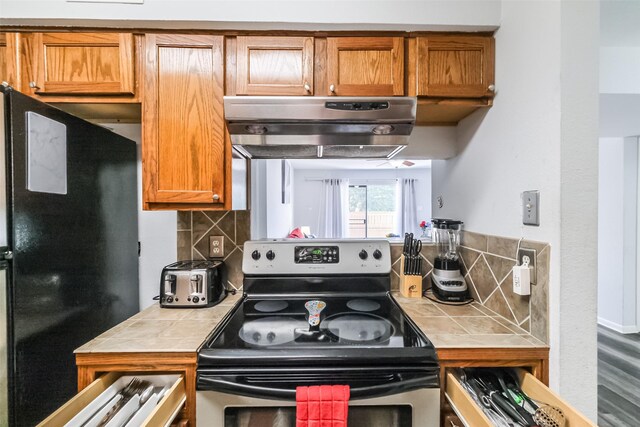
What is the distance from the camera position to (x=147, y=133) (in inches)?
47.3

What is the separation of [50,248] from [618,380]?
3.88 metres

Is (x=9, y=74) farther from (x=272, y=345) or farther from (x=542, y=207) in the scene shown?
(x=542, y=207)

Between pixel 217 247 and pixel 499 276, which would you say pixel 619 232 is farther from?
pixel 217 247

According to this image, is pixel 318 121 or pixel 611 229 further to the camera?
pixel 611 229

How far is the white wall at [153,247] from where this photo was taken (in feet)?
5.13

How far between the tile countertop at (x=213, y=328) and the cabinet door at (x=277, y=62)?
975 millimetres

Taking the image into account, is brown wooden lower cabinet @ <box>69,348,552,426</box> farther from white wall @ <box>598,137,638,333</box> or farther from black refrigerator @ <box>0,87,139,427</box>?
white wall @ <box>598,137,638,333</box>

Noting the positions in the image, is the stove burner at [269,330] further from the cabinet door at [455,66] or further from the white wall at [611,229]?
the white wall at [611,229]

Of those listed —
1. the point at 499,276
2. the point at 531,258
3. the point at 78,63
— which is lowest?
the point at 499,276

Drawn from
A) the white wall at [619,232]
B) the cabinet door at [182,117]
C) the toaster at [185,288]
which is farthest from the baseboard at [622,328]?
the cabinet door at [182,117]

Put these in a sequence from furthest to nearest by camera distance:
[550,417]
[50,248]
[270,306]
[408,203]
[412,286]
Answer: [408,203] → [412,286] → [270,306] → [50,248] → [550,417]

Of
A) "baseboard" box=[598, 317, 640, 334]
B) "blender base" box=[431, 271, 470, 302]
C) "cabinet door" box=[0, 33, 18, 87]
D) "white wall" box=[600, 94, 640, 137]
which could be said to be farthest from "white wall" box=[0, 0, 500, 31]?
"baseboard" box=[598, 317, 640, 334]

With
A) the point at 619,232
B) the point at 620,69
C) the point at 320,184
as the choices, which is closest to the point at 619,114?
the point at 620,69

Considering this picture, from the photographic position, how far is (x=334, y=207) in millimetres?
6906
